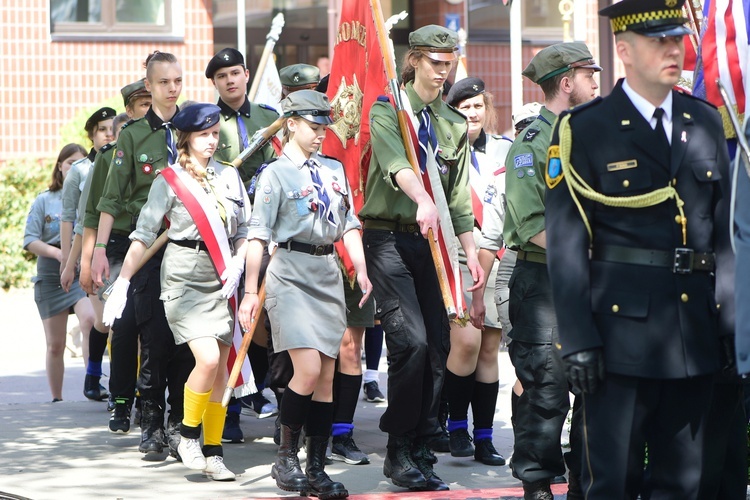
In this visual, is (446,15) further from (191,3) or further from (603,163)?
(603,163)

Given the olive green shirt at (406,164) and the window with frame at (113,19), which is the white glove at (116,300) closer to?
the olive green shirt at (406,164)

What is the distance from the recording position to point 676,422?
4.67 meters

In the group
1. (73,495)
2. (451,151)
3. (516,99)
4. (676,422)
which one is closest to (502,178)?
(451,151)

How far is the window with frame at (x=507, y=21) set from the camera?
68.4ft

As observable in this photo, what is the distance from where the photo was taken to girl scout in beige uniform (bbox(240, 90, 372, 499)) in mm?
6742

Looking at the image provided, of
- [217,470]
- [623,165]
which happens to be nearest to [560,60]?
[623,165]

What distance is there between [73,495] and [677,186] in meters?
3.72

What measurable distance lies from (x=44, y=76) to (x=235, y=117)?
10372 mm

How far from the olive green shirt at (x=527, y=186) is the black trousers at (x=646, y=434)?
63.8 inches

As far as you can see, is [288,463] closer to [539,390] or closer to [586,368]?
[539,390]

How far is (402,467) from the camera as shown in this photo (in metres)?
6.92

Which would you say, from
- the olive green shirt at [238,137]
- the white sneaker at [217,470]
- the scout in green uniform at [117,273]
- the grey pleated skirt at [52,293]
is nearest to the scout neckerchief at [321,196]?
the white sneaker at [217,470]

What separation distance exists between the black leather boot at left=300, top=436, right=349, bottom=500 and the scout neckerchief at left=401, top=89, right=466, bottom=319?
0.97 m

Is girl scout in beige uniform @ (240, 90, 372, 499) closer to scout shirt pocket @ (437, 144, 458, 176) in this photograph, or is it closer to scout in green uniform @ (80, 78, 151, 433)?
scout shirt pocket @ (437, 144, 458, 176)
